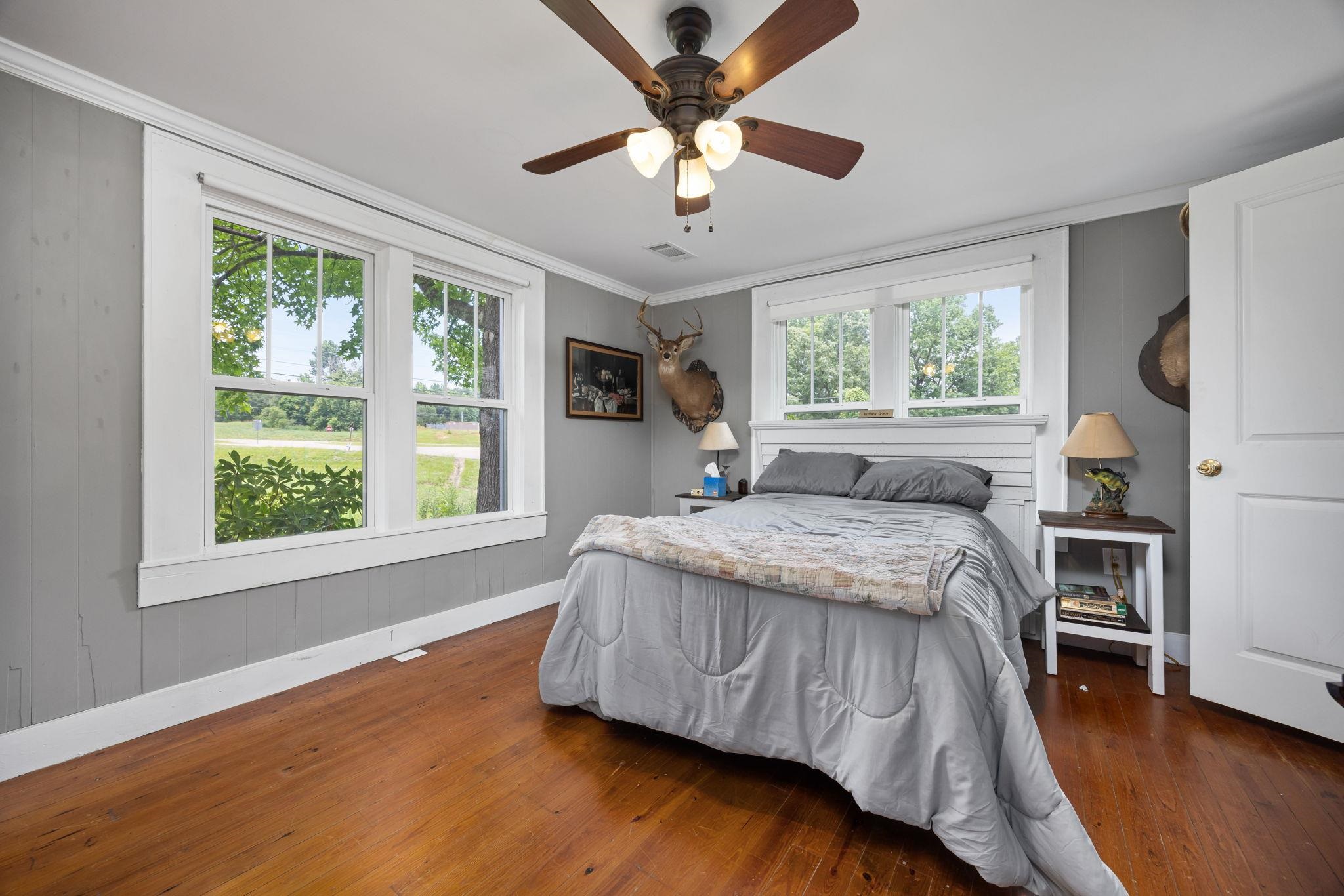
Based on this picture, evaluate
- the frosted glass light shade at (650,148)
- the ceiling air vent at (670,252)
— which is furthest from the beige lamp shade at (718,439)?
the frosted glass light shade at (650,148)

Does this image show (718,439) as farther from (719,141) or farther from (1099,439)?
(719,141)

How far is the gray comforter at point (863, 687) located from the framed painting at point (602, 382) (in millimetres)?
2118

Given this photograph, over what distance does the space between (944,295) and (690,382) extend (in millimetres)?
1885

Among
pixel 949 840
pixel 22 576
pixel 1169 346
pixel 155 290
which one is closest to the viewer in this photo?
pixel 949 840

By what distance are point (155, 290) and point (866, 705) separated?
3.04 meters

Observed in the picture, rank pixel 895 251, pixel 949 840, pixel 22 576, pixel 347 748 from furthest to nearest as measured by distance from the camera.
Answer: pixel 895 251, pixel 347 748, pixel 22 576, pixel 949 840

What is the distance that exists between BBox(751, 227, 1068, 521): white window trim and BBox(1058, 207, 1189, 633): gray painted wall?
0.25 feet

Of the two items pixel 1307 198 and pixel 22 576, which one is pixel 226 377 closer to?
pixel 22 576

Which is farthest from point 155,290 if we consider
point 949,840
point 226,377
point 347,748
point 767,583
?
point 949,840

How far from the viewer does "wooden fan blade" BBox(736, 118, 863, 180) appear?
1.67 metres

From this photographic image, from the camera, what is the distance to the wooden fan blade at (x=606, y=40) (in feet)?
4.15

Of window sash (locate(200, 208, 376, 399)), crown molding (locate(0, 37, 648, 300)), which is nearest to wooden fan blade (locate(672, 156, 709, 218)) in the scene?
crown molding (locate(0, 37, 648, 300))

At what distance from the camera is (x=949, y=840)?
1.38 m

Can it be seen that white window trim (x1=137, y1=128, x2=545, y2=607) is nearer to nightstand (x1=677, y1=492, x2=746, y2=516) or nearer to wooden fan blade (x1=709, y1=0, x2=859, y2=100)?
nightstand (x1=677, y1=492, x2=746, y2=516)
